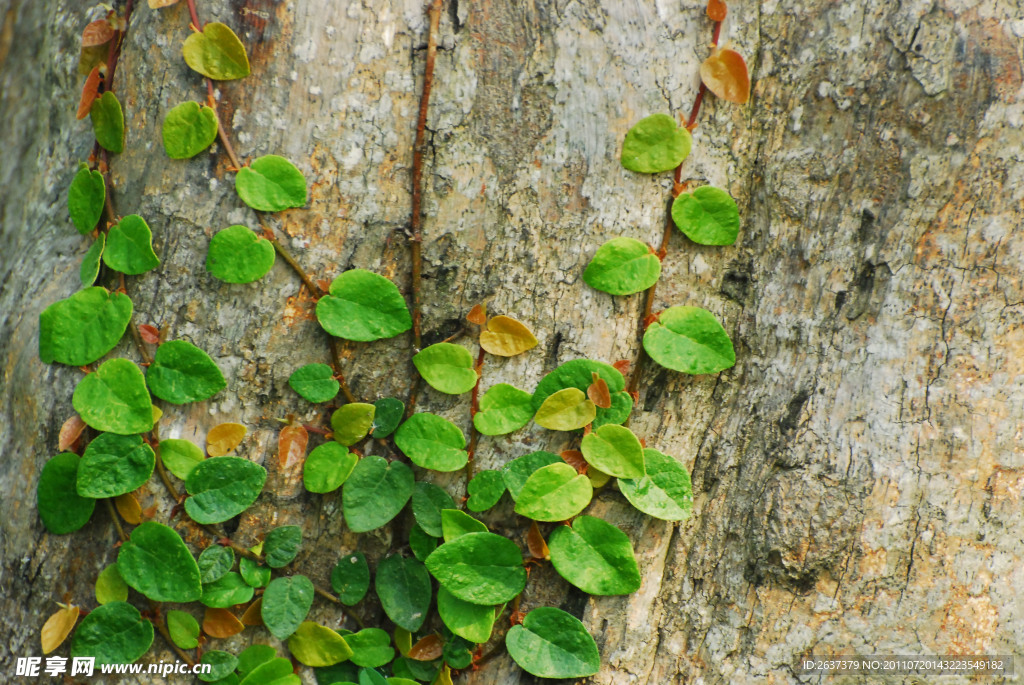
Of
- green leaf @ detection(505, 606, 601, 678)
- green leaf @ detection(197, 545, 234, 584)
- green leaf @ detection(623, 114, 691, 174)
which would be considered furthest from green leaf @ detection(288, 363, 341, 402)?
green leaf @ detection(623, 114, 691, 174)

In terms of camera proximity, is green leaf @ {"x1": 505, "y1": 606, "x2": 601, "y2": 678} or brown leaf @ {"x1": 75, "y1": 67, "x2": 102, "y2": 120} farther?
brown leaf @ {"x1": 75, "y1": 67, "x2": 102, "y2": 120}

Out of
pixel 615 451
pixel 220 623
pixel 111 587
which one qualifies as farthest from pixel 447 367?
pixel 111 587

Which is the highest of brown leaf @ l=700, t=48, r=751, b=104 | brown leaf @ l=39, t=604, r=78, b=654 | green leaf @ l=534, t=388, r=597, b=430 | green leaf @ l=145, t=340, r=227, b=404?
brown leaf @ l=700, t=48, r=751, b=104

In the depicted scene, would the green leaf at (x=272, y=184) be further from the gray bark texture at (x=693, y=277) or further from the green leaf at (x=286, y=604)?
the green leaf at (x=286, y=604)

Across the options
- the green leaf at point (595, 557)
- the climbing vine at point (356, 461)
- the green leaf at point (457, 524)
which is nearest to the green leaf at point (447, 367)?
the climbing vine at point (356, 461)

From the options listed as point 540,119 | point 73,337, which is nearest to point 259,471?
point 73,337

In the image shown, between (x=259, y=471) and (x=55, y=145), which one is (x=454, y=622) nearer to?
(x=259, y=471)

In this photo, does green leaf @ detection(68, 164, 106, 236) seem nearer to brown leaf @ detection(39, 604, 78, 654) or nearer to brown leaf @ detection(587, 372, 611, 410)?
brown leaf @ detection(39, 604, 78, 654)
